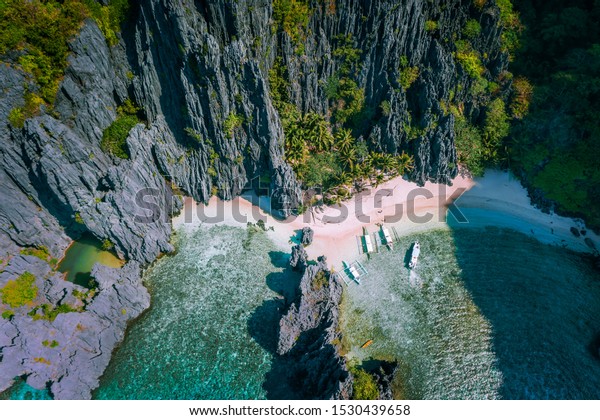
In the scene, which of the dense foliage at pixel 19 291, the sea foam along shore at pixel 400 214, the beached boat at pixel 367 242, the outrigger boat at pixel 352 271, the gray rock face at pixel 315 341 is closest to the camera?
the gray rock face at pixel 315 341

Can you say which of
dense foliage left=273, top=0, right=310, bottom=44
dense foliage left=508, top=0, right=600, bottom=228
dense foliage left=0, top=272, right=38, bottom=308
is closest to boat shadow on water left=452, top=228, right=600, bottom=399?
dense foliage left=508, top=0, right=600, bottom=228

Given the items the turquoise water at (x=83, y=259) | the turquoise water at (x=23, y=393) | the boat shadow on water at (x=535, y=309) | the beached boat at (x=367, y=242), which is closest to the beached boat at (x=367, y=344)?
the beached boat at (x=367, y=242)

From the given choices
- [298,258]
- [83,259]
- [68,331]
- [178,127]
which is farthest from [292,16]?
[68,331]

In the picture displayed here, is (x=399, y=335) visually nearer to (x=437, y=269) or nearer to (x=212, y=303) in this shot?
(x=437, y=269)

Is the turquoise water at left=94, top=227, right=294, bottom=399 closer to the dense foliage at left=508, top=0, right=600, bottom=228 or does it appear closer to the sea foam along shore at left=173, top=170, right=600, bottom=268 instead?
the sea foam along shore at left=173, top=170, right=600, bottom=268

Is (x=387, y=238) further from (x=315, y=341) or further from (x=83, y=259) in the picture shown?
(x=83, y=259)

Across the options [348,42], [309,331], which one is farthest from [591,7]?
[309,331]

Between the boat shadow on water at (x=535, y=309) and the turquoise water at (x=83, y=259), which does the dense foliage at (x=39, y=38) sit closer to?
the turquoise water at (x=83, y=259)
